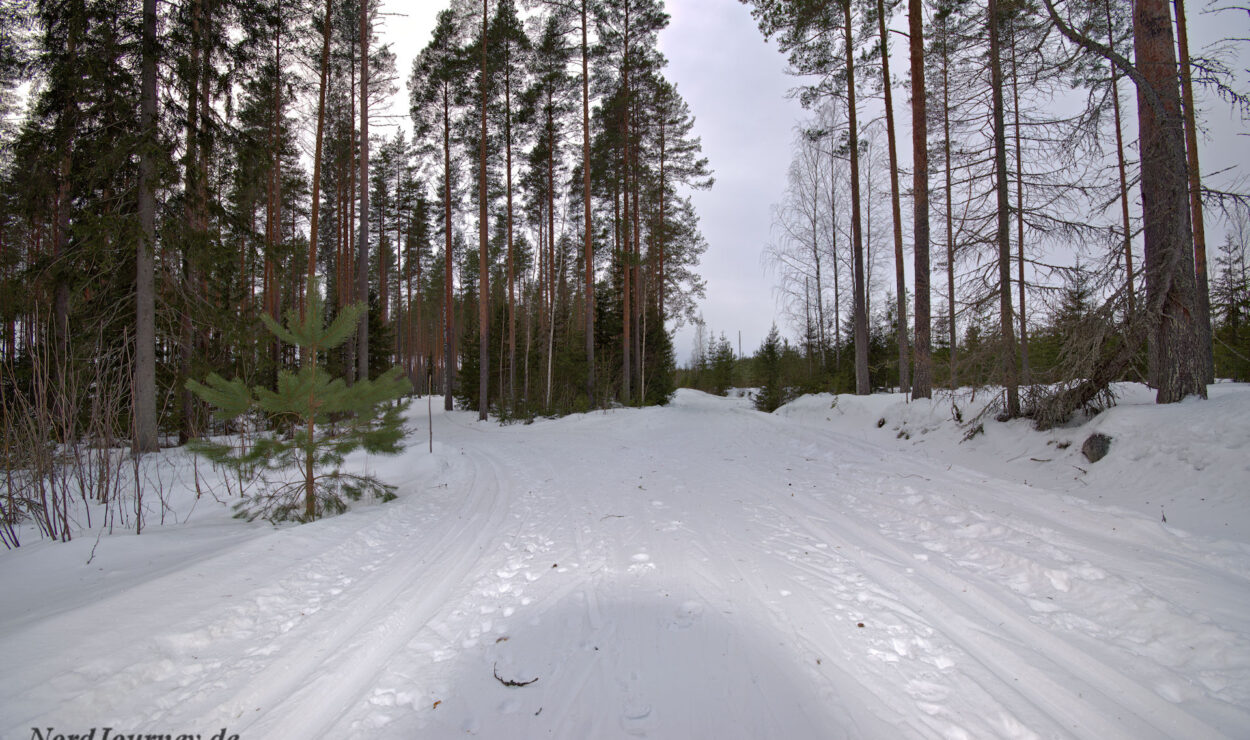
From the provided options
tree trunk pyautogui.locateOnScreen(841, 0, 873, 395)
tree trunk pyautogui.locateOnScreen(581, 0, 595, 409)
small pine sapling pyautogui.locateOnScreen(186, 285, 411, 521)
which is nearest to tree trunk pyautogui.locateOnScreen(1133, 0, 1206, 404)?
tree trunk pyautogui.locateOnScreen(841, 0, 873, 395)

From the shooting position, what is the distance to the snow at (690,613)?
1714 millimetres

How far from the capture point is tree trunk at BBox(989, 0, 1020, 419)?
652 cm

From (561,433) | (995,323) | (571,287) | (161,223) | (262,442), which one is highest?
(571,287)

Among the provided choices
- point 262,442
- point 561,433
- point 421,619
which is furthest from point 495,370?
point 421,619

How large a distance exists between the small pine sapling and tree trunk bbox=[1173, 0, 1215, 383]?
9.19m

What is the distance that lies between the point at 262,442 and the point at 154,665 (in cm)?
251

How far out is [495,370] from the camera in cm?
2523

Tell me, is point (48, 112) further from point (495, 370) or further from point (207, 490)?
point (495, 370)

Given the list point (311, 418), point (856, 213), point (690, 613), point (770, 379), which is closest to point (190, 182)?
point (311, 418)

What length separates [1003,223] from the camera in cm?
670

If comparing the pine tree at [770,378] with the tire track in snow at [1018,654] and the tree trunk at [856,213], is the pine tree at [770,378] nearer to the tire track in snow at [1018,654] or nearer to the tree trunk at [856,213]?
the tree trunk at [856,213]

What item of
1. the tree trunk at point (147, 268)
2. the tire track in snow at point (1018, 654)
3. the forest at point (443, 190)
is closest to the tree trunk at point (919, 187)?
the forest at point (443, 190)

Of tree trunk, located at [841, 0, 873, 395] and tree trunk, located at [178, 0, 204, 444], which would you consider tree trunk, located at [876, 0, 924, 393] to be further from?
tree trunk, located at [178, 0, 204, 444]

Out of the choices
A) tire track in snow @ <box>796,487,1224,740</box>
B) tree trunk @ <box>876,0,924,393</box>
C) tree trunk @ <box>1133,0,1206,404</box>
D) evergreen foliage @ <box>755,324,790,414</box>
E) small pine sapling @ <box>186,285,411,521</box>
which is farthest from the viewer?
evergreen foliage @ <box>755,324,790,414</box>
